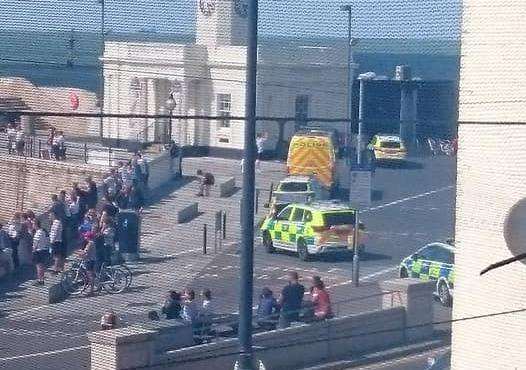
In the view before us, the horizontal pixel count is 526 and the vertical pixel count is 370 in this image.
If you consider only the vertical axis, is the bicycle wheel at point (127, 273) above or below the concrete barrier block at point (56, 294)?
above

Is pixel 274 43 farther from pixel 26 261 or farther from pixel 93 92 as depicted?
pixel 26 261

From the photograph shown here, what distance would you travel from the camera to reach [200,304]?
5391 millimetres

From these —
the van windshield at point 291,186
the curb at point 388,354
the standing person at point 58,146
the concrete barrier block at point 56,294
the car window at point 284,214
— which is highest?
the standing person at point 58,146

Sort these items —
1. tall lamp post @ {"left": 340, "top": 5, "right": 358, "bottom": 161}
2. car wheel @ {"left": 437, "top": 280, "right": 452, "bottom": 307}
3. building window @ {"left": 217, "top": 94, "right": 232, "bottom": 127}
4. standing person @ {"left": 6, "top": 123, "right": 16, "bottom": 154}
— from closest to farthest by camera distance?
building window @ {"left": 217, "top": 94, "right": 232, "bottom": 127}
tall lamp post @ {"left": 340, "top": 5, "right": 358, "bottom": 161}
standing person @ {"left": 6, "top": 123, "right": 16, "bottom": 154}
car wheel @ {"left": 437, "top": 280, "right": 452, "bottom": 307}

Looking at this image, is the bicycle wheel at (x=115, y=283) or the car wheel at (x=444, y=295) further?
the car wheel at (x=444, y=295)

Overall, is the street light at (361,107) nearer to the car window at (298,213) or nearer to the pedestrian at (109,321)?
the pedestrian at (109,321)

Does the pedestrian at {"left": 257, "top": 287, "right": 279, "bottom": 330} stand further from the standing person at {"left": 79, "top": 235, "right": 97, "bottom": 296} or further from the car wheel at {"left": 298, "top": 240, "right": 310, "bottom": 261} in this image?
the car wheel at {"left": 298, "top": 240, "right": 310, "bottom": 261}

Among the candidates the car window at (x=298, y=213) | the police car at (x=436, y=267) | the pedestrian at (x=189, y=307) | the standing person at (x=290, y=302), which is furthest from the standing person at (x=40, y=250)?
the car window at (x=298, y=213)

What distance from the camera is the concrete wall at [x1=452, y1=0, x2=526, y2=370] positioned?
180 inches

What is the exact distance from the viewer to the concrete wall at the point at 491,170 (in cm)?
458

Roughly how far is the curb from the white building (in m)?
0.96

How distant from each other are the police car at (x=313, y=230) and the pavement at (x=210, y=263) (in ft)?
0.23

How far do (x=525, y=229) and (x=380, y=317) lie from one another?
1.57m

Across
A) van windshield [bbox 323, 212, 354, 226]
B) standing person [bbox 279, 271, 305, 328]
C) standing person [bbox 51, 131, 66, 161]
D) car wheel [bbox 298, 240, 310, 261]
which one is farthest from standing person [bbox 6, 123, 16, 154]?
car wheel [bbox 298, 240, 310, 261]
